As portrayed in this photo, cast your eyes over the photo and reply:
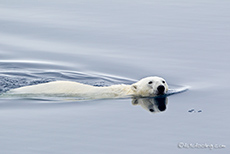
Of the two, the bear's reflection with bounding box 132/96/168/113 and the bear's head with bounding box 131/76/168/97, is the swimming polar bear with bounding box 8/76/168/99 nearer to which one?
the bear's head with bounding box 131/76/168/97

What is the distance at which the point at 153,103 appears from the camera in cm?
1534

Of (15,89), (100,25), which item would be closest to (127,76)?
(15,89)

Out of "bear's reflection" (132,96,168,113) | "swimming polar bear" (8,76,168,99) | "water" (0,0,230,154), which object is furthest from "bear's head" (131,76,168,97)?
"water" (0,0,230,154)

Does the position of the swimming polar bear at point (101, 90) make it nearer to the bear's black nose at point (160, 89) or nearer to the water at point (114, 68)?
the bear's black nose at point (160, 89)

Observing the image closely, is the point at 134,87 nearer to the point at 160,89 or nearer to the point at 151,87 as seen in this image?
the point at 151,87

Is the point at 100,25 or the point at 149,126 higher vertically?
the point at 100,25

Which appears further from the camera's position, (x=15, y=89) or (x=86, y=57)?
(x=86, y=57)

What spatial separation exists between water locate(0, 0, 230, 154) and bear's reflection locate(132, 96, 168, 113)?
0.45ft

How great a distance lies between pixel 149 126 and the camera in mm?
13078

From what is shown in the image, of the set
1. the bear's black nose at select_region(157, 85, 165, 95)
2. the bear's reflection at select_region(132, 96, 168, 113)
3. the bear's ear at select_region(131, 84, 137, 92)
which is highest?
the bear's ear at select_region(131, 84, 137, 92)

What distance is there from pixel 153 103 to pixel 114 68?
143 inches

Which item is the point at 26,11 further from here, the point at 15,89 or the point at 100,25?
the point at 15,89

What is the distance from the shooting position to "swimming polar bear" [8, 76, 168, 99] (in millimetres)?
15547

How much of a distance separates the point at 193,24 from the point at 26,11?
25.9 feet
